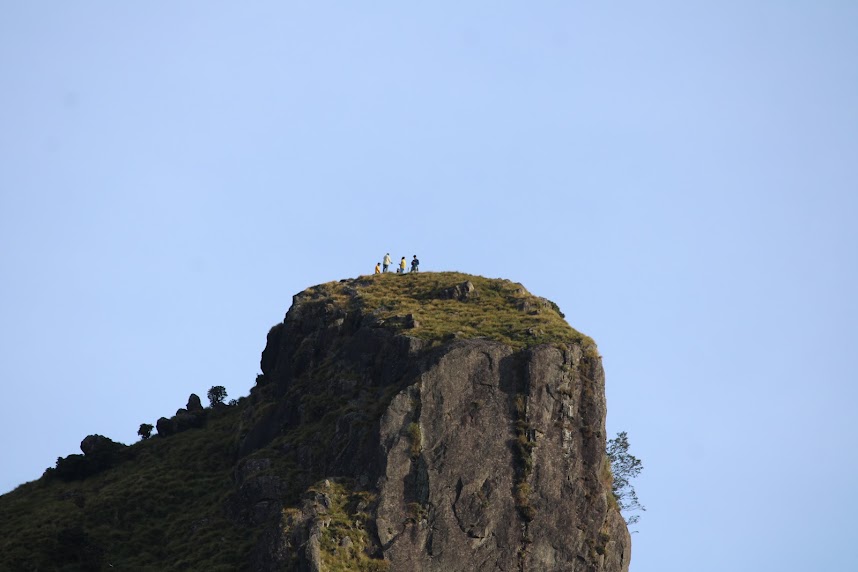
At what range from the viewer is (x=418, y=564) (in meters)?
109

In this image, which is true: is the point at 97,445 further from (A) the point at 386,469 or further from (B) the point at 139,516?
(A) the point at 386,469

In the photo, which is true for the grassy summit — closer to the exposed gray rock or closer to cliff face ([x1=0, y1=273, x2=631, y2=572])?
cliff face ([x1=0, y1=273, x2=631, y2=572])

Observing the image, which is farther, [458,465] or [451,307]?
[451,307]

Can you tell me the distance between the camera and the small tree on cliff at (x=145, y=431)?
144 m

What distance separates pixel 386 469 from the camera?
112 metres

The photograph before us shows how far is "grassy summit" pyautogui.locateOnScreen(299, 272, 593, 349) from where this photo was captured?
122 metres

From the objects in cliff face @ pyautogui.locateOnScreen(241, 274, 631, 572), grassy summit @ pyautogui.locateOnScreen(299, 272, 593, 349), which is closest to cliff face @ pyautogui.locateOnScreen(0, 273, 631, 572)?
cliff face @ pyautogui.locateOnScreen(241, 274, 631, 572)

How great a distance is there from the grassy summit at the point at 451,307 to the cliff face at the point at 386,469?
23 centimetres

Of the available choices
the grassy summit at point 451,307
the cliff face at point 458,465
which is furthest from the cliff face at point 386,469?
the grassy summit at point 451,307

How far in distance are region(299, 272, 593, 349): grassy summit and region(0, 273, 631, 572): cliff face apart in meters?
0.23

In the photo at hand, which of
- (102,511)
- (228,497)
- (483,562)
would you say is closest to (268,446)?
(228,497)

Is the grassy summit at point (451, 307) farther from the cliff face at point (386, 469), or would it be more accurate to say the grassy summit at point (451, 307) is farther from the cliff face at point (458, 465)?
the cliff face at point (458, 465)

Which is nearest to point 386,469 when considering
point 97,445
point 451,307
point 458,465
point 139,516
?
point 458,465

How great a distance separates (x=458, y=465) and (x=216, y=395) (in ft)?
139
